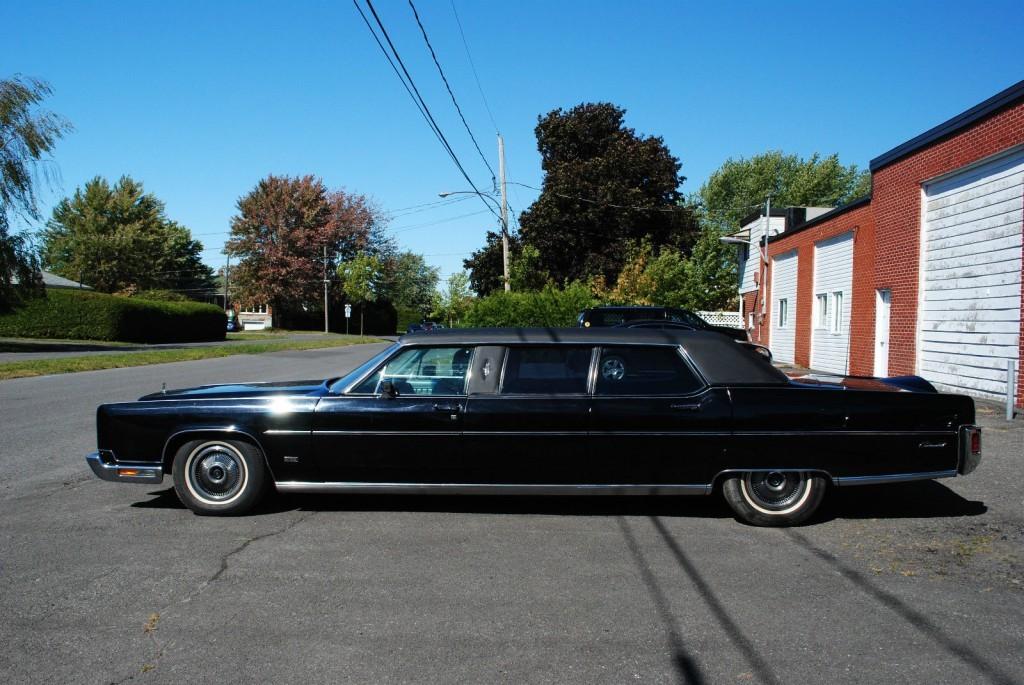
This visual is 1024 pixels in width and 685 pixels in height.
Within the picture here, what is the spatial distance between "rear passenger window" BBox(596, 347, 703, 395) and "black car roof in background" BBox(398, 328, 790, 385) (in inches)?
2.9

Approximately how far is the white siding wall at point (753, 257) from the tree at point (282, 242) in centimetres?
4196

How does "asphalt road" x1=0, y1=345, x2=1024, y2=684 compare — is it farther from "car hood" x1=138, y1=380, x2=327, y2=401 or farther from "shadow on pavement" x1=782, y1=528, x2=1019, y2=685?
"car hood" x1=138, y1=380, x2=327, y2=401

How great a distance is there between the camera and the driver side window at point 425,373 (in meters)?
5.78

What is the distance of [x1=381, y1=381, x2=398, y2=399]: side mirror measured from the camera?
5.70m

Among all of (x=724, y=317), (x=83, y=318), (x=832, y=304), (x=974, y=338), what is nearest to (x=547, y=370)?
(x=974, y=338)

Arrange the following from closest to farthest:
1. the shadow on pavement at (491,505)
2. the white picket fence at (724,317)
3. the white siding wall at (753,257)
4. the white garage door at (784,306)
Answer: the shadow on pavement at (491,505) → the white garage door at (784,306) → the white siding wall at (753,257) → the white picket fence at (724,317)

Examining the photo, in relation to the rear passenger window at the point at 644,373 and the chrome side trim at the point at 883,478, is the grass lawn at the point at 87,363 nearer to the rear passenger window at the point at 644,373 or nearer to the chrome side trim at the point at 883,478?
the rear passenger window at the point at 644,373

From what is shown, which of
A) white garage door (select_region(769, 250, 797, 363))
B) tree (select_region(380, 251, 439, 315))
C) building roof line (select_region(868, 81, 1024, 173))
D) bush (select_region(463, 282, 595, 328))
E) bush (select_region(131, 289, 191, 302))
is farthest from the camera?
tree (select_region(380, 251, 439, 315))

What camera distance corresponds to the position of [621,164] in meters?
39.1

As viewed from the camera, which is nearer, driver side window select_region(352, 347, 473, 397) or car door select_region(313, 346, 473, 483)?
car door select_region(313, 346, 473, 483)

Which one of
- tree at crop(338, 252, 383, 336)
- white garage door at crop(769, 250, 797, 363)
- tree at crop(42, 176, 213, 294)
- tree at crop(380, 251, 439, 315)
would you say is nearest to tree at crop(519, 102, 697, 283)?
white garage door at crop(769, 250, 797, 363)

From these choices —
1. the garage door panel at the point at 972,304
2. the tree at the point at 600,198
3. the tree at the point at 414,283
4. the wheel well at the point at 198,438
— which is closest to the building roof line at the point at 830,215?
the garage door panel at the point at 972,304

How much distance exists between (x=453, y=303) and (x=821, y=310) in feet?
35.0

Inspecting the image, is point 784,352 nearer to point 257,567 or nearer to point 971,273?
point 971,273
